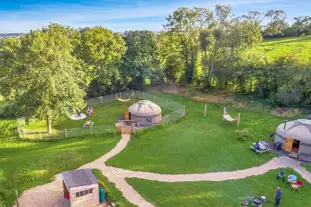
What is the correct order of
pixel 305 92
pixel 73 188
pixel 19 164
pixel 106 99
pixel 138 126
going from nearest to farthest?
pixel 73 188, pixel 19 164, pixel 138 126, pixel 305 92, pixel 106 99

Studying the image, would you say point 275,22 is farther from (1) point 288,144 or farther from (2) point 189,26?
(1) point 288,144

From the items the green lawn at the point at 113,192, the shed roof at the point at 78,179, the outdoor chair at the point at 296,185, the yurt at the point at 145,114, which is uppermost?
the yurt at the point at 145,114

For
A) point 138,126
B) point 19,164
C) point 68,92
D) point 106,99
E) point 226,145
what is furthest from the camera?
point 106,99

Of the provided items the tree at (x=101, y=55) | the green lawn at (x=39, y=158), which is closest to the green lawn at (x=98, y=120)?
the green lawn at (x=39, y=158)

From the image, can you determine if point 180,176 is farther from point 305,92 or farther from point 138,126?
point 305,92

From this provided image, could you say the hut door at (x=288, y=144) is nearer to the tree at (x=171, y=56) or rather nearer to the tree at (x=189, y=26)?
the tree at (x=189, y=26)

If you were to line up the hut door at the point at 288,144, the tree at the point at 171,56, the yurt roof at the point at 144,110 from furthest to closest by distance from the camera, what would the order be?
the tree at the point at 171,56, the yurt roof at the point at 144,110, the hut door at the point at 288,144

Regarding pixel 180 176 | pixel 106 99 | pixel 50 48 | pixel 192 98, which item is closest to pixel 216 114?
pixel 192 98
